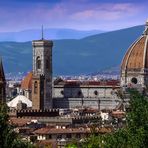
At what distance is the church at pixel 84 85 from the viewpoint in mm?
113750

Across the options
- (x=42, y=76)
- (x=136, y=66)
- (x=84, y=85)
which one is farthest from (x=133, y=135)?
(x=84, y=85)

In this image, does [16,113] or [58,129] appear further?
[16,113]

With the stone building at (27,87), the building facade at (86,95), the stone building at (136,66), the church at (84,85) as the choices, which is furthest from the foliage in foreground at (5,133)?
the stone building at (27,87)

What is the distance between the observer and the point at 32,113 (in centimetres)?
9381

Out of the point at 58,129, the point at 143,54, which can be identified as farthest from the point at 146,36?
the point at 58,129

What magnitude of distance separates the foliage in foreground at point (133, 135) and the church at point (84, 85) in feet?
236

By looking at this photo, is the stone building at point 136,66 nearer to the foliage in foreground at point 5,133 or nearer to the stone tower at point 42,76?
the stone tower at point 42,76

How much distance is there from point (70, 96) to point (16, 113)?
28.9 metres

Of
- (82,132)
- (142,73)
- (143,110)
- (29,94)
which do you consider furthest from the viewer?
(29,94)

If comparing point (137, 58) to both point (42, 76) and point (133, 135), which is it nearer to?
point (42, 76)

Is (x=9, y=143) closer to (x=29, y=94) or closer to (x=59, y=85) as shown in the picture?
(x=59, y=85)

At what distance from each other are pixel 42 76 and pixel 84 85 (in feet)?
30.2

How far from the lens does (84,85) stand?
122 metres

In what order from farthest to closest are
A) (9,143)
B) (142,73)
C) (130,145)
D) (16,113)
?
(142,73) → (16,113) → (130,145) → (9,143)
